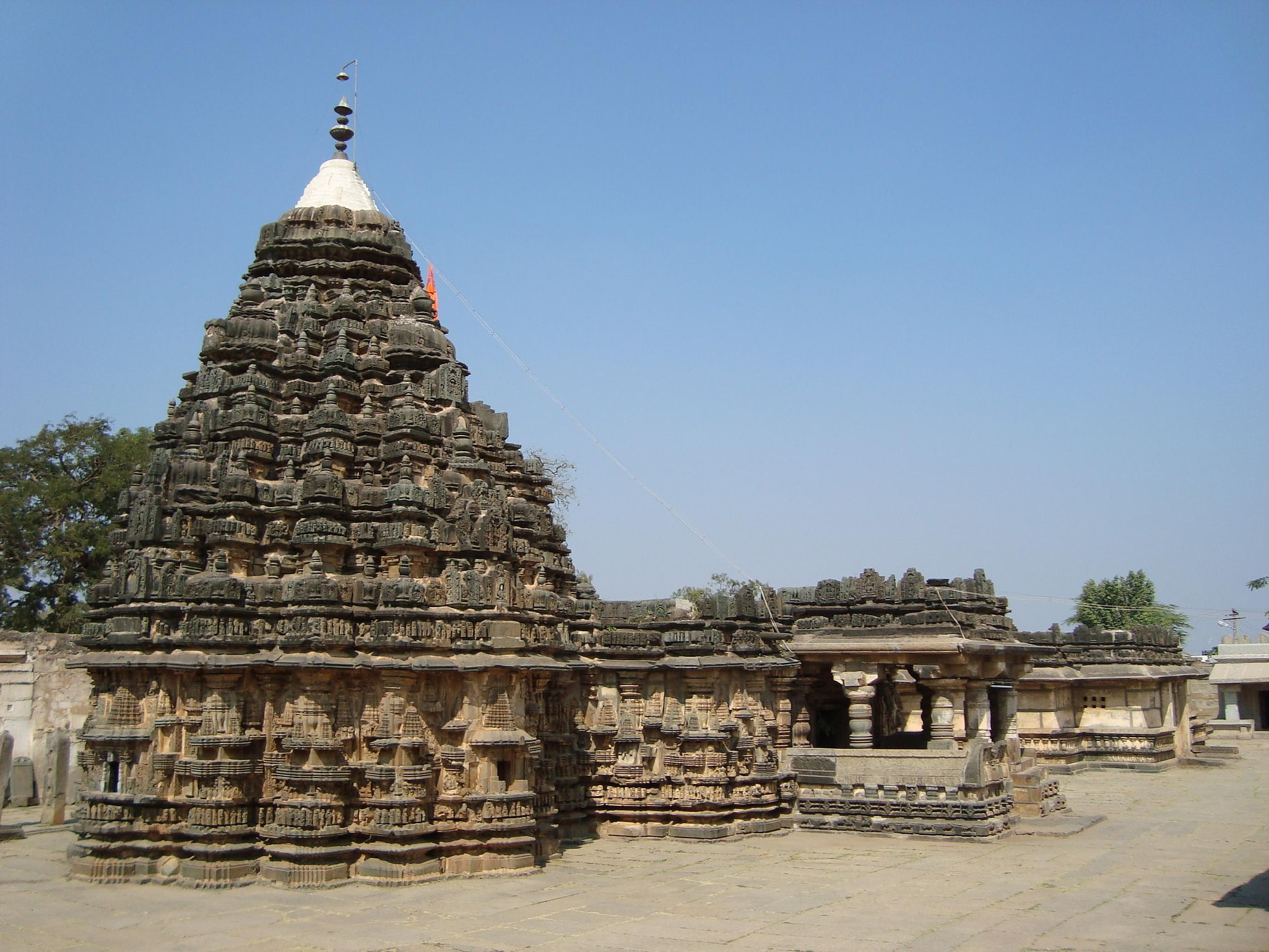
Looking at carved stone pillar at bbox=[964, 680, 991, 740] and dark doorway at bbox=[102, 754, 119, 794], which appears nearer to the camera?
dark doorway at bbox=[102, 754, 119, 794]

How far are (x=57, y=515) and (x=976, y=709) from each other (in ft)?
83.6

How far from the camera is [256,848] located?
15.4 metres

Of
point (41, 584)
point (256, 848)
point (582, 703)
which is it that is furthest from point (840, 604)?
point (41, 584)

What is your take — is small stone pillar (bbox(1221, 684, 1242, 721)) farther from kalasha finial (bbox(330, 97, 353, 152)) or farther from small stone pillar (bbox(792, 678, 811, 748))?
kalasha finial (bbox(330, 97, 353, 152))

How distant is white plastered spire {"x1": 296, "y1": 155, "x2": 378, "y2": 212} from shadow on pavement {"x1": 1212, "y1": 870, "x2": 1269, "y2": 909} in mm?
16318

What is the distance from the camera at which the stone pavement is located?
1199 cm

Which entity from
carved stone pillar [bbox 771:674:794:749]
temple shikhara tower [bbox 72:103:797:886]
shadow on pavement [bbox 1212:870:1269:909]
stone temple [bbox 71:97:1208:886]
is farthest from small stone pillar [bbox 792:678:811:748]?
shadow on pavement [bbox 1212:870:1269:909]

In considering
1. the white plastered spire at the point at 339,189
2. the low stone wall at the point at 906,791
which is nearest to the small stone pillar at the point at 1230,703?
the low stone wall at the point at 906,791

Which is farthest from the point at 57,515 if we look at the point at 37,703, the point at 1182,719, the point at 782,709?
the point at 1182,719

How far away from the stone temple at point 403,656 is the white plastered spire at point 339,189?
7cm

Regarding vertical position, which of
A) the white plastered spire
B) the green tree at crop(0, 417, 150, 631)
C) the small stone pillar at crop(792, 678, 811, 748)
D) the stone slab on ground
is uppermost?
the white plastered spire

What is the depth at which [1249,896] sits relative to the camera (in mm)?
13781

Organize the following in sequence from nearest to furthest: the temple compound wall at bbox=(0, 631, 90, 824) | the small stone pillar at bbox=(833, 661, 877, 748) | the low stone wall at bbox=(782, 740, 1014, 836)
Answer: the low stone wall at bbox=(782, 740, 1014, 836) < the small stone pillar at bbox=(833, 661, 877, 748) < the temple compound wall at bbox=(0, 631, 90, 824)

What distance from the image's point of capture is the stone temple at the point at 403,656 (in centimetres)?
1548
